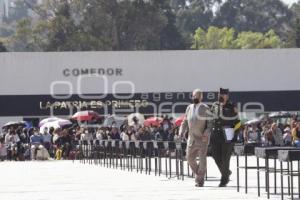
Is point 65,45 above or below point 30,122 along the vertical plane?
above

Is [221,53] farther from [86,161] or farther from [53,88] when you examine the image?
[86,161]

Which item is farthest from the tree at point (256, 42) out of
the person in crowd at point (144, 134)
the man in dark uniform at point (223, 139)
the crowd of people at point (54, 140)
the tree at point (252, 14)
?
the man in dark uniform at point (223, 139)

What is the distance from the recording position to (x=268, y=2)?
162125 millimetres

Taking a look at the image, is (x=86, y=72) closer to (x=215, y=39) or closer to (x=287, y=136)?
(x=287, y=136)

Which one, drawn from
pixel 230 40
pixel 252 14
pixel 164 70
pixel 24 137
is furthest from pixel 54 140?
pixel 252 14

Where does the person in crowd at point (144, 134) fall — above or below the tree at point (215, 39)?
below

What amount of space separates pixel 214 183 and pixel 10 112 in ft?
150

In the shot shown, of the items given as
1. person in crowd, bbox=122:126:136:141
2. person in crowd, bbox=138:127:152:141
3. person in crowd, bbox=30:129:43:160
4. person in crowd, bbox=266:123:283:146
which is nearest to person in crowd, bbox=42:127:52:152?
person in crowd, bbox=30:129:43:160

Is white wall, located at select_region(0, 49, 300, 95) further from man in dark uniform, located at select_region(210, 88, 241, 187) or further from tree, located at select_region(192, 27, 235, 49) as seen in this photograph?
tree, located at select_region(192, 27, 235, 49)

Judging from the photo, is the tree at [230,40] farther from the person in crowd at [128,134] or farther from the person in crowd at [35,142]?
the person in crowd at [128,134]

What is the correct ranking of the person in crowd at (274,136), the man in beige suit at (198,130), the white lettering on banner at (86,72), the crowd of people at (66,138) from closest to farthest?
the man in beige suit at (198,130)
the person in crowd at (274,136)
the crowd of people at (66,138)
the white lettering on banner at (86,72)

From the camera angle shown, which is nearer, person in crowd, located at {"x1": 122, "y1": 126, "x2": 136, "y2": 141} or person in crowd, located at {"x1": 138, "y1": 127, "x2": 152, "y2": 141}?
person in crowd, located at {"x1": 122, "y1": 126, "x2": 136, "y2": 141}

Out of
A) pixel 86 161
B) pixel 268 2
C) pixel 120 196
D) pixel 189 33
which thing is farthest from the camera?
pixel 268 2

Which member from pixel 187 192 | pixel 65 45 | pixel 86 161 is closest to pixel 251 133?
pixel 86 161
